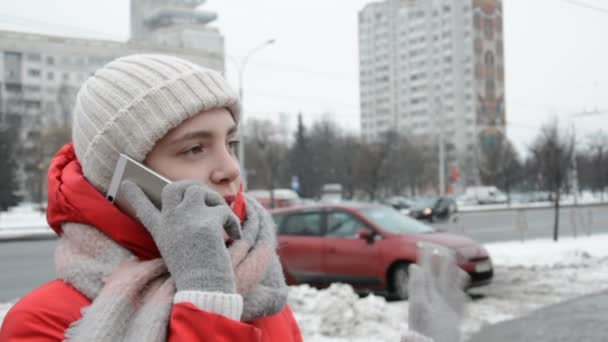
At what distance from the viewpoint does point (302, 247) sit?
32.7 ft

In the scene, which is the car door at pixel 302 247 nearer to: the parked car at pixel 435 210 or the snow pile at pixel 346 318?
the snow pile at pixel 346 318

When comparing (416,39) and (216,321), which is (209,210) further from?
(416,39)

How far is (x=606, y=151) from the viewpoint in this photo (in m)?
62.8

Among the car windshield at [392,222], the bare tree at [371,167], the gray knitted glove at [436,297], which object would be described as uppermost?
the bare tree at [371,167]

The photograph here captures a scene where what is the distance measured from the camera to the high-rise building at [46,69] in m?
53.3

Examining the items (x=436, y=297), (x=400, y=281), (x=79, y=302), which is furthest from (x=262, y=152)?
(x=79, y=302)

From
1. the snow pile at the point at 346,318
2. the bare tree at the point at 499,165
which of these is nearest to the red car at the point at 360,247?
the snow pile at the point at 346,318

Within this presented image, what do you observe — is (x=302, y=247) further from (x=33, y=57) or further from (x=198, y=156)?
(x=33, y=57)

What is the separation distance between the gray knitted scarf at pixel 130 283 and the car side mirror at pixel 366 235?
7.96 meters

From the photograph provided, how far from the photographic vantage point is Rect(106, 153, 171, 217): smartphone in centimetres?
136

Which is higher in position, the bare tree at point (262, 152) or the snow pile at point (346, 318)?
the bare tree at point (262, 152)

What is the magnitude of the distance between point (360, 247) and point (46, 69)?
80.1 m

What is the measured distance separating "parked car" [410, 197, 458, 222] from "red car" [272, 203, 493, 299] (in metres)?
21.3

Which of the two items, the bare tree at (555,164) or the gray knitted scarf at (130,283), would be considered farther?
the bare tree at (555,164)
